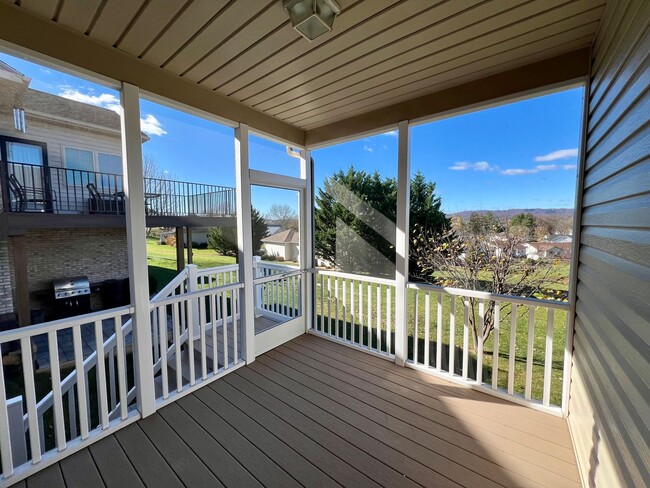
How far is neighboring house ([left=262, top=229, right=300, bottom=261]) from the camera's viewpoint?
3221 millimetres

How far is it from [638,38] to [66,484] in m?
3.48

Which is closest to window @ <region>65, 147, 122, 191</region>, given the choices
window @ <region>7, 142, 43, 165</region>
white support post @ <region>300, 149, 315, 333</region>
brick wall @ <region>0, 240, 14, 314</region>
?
window @ <region>7, 142, 43, 165</region>

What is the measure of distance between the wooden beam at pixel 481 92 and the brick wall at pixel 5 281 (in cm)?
361

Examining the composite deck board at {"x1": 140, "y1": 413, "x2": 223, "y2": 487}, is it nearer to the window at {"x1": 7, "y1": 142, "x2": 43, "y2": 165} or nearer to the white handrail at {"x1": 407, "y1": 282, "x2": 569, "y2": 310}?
the white handrail at {"x1": 407, "y1": 282, "x2": 569, "y2": 310}

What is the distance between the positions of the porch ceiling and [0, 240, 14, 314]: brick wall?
7.62 ft

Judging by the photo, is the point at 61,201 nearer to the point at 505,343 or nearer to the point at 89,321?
the point at 89,321

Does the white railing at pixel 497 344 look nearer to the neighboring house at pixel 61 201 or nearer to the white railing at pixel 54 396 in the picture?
the neighboring house at pixel 61 201

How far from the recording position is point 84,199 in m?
2.75

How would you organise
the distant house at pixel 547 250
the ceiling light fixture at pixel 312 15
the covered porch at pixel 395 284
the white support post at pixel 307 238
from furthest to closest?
the white support post at pixel 307 238, the distant house at pixel 547 250, the ceiling light fixture at pixel 312 15, the covered porch at pixel 395 284

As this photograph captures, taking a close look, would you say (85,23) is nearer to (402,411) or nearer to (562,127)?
(402,411)

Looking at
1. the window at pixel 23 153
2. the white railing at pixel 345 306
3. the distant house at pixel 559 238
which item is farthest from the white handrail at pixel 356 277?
the window at pixel 23 153

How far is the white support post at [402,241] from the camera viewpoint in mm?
2709

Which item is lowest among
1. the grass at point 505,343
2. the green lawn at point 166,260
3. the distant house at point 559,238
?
the grass at point 505,343

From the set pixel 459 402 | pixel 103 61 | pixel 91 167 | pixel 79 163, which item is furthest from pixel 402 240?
pixel 79 163
